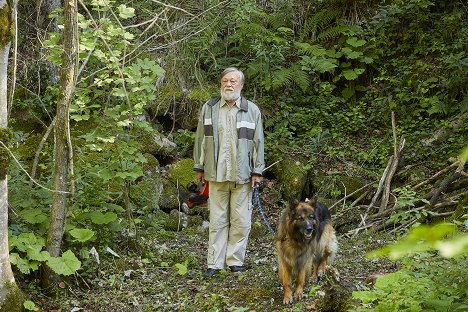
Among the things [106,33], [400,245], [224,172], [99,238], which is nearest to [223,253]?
[224,172]

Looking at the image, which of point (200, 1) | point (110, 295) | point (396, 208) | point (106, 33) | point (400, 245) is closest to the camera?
point (400, 245)

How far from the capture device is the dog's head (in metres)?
5.07

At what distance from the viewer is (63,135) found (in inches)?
202

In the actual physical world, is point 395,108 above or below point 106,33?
below

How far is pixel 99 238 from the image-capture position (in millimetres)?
5965

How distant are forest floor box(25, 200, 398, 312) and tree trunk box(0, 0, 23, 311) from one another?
19.5 inches

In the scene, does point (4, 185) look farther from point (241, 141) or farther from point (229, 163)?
point (241, 141)

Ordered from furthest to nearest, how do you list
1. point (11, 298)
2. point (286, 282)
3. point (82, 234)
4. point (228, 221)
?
point (228, 221), point (82, 234), point (286, 282), point (11, 298)

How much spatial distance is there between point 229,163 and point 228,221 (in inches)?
27.2

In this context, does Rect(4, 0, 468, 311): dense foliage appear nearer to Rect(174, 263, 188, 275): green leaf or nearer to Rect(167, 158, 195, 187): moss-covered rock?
Rect(167, 158, 195, 187): moss-covered rock

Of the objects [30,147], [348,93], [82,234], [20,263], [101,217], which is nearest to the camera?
[20,263]

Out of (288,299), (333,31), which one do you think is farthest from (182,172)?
(333,31)

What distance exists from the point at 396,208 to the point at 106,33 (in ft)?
14.9

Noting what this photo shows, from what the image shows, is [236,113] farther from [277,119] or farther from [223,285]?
[277,119]
